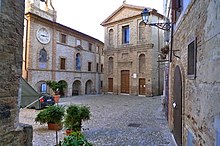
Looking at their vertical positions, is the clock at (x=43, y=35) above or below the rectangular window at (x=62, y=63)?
above

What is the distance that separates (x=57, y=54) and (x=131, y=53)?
8513mm

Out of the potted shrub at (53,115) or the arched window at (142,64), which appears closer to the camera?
the potted shrub at (53,115)

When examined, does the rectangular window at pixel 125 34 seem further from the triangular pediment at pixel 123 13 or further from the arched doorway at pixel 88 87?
the arched doorway at pixel 88 87

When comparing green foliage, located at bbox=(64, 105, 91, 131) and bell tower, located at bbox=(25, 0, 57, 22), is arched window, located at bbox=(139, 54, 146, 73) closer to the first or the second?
bell tower, located at bbox=(25, 0, 57, 22)

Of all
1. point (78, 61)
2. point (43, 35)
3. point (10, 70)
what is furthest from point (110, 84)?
point (10, 70)

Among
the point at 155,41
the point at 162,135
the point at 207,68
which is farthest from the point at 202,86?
the point at 155,41

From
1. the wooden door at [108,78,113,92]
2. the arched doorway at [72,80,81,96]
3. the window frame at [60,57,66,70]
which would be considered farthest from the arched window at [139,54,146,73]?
the window frame at [60,57,66,70]

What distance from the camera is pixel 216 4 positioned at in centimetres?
202

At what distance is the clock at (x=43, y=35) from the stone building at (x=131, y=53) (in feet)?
28.4

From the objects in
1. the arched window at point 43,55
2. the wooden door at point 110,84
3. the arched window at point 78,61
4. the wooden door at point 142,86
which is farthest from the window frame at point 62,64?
the wooden door at point 142,86

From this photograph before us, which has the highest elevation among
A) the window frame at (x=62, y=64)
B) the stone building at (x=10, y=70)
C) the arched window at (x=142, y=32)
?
the arched window at (x=142, y=32)

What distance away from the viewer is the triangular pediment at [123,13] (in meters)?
22.6

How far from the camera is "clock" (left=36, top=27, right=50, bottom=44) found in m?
17.4

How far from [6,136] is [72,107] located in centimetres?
272
